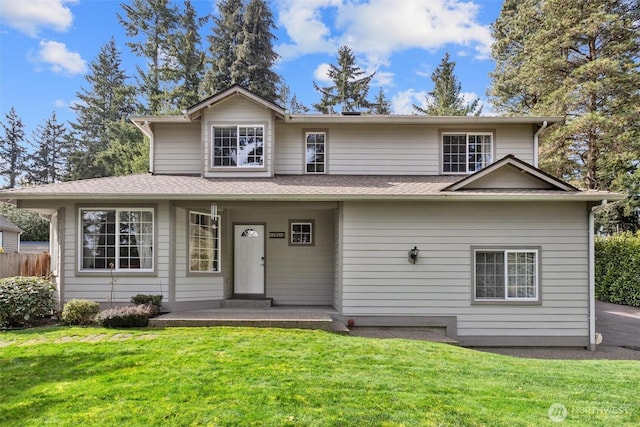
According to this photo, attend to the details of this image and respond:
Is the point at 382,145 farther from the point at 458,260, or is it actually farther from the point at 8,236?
the point at 8,236

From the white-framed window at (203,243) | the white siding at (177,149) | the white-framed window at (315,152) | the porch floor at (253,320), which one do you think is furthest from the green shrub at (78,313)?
the white-framed window at (315,152)

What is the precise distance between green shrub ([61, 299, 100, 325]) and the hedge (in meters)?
17.7

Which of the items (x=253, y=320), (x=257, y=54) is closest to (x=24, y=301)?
(x=253, y=320)

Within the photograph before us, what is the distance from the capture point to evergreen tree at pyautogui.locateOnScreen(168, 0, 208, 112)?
90.0 feet

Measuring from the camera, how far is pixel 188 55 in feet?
90.6

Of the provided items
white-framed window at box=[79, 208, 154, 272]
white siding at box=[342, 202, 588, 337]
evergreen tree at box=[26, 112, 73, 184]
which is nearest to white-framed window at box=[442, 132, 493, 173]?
white siding at box=[342, 202, 588, 337]

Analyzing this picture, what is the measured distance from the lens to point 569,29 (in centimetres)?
1784

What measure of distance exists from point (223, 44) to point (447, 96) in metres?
16.3

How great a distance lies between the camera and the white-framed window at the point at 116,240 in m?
9.12

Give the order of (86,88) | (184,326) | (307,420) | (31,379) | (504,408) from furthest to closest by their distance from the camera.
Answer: (86,88)
(184,326)
(31,379)
(504,408)
(307,420)

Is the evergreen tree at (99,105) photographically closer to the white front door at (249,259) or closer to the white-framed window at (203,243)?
the white front door at (249,259)

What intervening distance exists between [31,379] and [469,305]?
7.95 meters

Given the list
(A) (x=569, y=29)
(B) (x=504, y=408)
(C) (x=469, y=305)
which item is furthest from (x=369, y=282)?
(A) (x=569, y=29)

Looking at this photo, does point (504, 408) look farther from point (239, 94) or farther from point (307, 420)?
point (239, 94)
